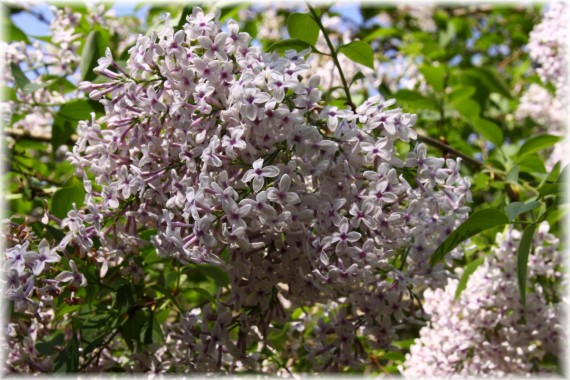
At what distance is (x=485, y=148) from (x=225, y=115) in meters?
2.02

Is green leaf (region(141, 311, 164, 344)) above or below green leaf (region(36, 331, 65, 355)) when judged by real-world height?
above

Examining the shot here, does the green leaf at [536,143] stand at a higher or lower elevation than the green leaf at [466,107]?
lower

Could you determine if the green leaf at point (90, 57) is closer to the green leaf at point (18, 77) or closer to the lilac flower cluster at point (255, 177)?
the green leaf at point (18, 77)

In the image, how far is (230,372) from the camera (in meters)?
1.82

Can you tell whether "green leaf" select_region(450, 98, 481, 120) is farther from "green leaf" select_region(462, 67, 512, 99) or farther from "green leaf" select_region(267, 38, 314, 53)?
"green leaf" select_region(267, 38, 314, 53)

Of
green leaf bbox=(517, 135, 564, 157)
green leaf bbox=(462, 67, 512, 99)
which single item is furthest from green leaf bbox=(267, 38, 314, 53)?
green leaf bbox=(462, 67, 512, 99)

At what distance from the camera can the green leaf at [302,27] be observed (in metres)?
1.78

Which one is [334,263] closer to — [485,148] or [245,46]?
[245,46]

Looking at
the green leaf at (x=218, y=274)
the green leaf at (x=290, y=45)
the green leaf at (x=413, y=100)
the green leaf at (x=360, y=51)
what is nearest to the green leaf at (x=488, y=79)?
the green leaf at (x=413, y=100)

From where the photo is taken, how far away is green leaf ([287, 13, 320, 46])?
1.78 meters

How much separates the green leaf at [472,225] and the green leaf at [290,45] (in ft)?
1.88

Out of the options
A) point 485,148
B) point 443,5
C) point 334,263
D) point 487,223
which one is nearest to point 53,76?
point 334,263

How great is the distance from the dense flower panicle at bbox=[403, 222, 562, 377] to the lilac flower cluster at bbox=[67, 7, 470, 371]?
1.81 ft

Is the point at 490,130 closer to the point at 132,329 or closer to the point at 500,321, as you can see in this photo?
the point at 500,321
